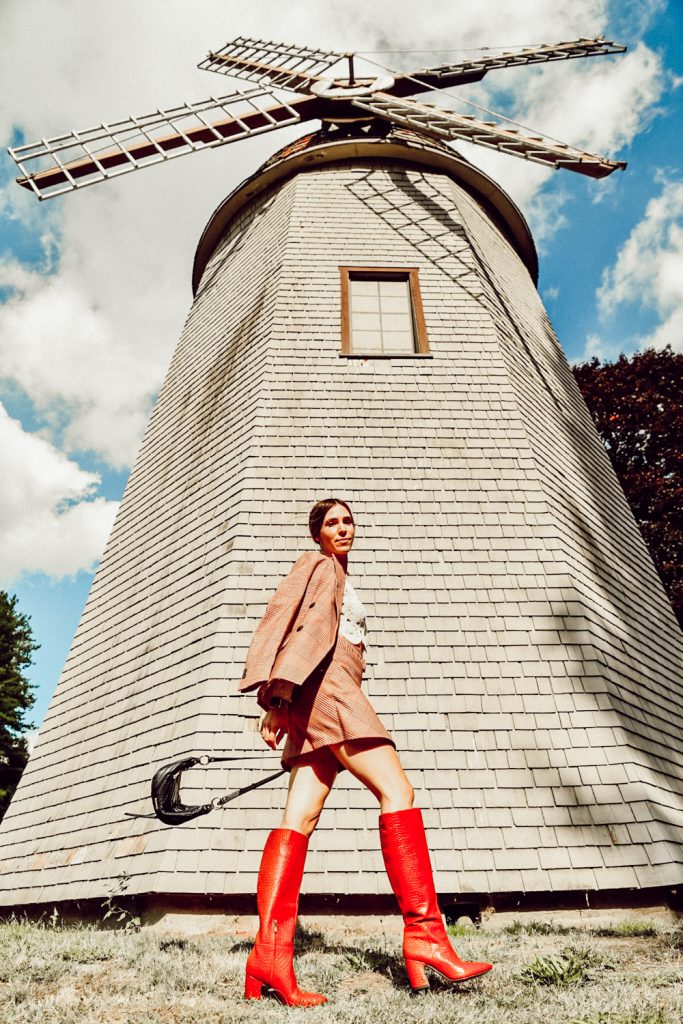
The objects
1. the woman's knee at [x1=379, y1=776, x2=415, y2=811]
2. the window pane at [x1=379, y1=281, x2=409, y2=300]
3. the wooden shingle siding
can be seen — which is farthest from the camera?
the window pane at [x1=379, y1=281, x2=409, y2=300]

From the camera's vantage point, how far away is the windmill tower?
455cm

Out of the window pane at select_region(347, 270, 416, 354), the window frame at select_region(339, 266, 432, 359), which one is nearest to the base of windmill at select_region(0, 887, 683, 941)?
the window frame at select_region(339, 266, 432, 359)

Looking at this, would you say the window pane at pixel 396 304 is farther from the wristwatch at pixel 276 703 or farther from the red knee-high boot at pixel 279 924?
the red knee-high boot at pixel 279 924

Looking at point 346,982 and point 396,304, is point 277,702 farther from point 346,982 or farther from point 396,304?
point 396,304

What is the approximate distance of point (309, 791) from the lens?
2707 millimetres

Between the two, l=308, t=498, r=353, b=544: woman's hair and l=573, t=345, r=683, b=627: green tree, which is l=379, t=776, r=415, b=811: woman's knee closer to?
l=308, t=498, r=353, b=544: woman's hair

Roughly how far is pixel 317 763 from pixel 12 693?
88.2 ft

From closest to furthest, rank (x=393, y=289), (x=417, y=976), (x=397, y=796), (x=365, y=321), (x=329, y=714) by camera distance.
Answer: (x=417, y=976) < (x=397, y=796) < (x=329, y=714) < (x=365, y=321) < (x=393, y=289)

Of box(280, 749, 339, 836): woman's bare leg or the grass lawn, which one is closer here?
the grass lawn

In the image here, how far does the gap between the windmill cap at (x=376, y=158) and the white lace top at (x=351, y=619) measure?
8.46m

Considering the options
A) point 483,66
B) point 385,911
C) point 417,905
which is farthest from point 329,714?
A: point 483,66

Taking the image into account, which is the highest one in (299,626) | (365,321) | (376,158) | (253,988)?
(376,158)

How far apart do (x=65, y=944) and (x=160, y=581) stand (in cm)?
377

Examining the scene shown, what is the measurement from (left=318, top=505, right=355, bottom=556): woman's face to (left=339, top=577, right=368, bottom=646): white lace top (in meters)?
0.18
